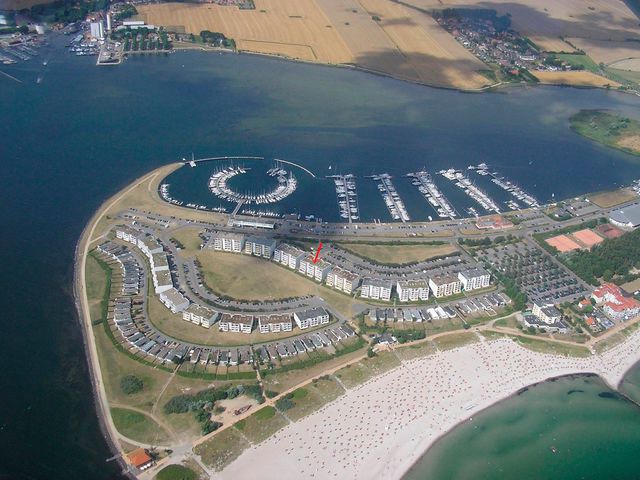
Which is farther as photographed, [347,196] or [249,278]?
[347,196]

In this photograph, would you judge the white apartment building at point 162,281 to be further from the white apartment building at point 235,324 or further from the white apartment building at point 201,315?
the white apartment building at point 235,324

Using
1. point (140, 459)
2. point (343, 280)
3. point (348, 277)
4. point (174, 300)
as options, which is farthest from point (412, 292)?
point (140, 459)

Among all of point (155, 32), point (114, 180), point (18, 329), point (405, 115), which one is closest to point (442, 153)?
point (405, 115)

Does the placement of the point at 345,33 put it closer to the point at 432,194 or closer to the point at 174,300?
the point at 432,194

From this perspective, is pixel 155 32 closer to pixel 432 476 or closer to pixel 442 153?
pixel 442 153

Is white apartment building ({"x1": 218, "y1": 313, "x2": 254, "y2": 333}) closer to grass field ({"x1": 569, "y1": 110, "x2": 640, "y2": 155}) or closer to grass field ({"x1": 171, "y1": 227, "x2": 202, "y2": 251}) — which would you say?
grass field ({"x1": 171, "y1": 227, "x2": 202, "y2": 251})

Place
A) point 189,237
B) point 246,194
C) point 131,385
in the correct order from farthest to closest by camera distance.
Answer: point 246,194
point 189,237
point 131,385

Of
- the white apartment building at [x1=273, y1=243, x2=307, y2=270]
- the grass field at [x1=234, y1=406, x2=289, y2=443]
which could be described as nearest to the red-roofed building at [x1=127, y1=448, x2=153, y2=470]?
the grass field at [x1=234, y1=406, x2=289, y2=443]
